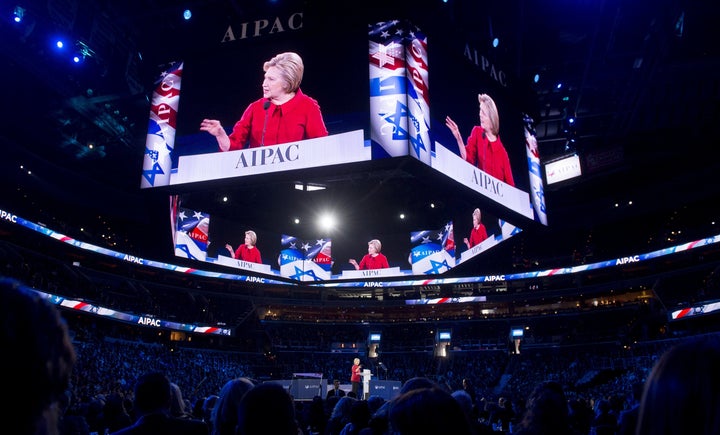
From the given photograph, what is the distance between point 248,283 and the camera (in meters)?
44.8

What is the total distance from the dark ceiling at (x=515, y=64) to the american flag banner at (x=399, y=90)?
0.41 m

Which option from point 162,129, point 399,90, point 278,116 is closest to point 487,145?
point 399,90

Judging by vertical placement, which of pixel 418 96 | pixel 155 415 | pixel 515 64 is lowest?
pixel 155 415

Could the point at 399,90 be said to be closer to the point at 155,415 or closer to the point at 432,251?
the point at 155,415

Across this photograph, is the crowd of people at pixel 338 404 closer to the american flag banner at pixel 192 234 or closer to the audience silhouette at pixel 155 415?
the audience silhouette at pixel 155 415

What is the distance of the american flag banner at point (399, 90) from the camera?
781cm

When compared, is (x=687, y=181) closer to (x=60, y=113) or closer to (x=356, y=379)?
(x=356, y=379)

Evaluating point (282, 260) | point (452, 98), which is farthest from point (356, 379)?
point (452, 98)

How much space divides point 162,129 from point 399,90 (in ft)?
14.5

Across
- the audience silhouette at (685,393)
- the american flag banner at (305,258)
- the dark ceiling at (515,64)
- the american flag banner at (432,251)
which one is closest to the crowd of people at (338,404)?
the audience silhouette at (685,393)

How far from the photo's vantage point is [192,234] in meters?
16.9

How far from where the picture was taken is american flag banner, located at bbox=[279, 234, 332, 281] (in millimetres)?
20906

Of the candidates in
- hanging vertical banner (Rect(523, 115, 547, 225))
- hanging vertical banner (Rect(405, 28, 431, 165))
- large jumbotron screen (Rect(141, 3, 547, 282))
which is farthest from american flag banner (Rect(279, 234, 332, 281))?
hanging vertical banner (Rect(405, 28, 431, 165))

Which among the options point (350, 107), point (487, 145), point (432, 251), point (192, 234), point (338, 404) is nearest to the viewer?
point (338, 404)
